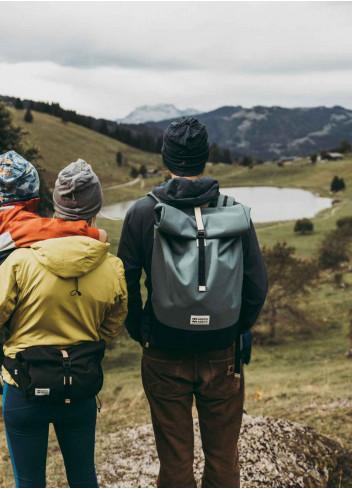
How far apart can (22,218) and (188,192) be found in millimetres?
1103

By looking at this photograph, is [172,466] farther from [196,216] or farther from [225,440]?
[196,216]

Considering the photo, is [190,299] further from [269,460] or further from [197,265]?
[269,460]

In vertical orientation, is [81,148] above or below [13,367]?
below

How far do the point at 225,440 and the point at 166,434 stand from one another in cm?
41

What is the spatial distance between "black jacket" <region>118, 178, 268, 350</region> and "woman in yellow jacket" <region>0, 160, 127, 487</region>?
0.51ft

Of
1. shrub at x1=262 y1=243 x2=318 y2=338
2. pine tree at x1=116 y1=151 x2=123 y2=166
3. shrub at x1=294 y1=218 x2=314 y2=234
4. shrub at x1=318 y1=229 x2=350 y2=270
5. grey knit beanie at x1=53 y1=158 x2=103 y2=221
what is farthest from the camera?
pine tree at x1=116 y1=151 x2=123 y2=166

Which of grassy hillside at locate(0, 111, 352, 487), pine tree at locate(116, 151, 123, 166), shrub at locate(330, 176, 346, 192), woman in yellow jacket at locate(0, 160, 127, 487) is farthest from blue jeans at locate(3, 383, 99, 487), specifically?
pine tree at locate(116, 151, 123, 166)

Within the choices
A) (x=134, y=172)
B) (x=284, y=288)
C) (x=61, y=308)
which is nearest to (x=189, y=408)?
(x=61, y=308)

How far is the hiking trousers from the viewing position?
3.35m

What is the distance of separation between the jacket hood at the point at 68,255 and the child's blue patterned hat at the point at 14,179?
1.89ft

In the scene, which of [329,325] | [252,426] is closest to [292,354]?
[329,325]

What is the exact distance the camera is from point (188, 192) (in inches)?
126

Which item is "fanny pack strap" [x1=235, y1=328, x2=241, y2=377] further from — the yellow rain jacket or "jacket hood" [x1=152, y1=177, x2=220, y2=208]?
"jacket hood" [x1=152, y1=177, x2=220, y2=208]

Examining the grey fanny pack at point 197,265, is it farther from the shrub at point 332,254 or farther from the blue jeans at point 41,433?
the shrub at point 332,254
